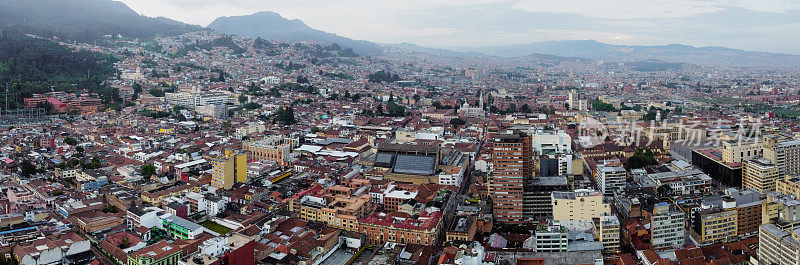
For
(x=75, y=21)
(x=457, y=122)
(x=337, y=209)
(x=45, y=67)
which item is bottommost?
(x=337, y=209)

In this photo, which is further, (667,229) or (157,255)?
(667,229)

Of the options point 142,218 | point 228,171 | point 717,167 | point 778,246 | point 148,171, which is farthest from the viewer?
point 717,167

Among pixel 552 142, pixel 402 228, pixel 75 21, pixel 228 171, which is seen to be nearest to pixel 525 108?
pixel 552 142

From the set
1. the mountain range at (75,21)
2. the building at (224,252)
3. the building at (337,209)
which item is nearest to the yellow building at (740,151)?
the building at (337,209)

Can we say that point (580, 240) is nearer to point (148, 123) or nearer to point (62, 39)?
point (148, 123)

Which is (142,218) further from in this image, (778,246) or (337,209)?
(778,246)

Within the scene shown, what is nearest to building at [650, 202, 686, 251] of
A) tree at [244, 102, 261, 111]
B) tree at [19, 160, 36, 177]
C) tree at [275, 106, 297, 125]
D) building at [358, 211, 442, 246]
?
building at [358, 211, 442, 246]

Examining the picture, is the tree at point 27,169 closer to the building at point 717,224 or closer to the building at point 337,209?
the building at point 337,209
